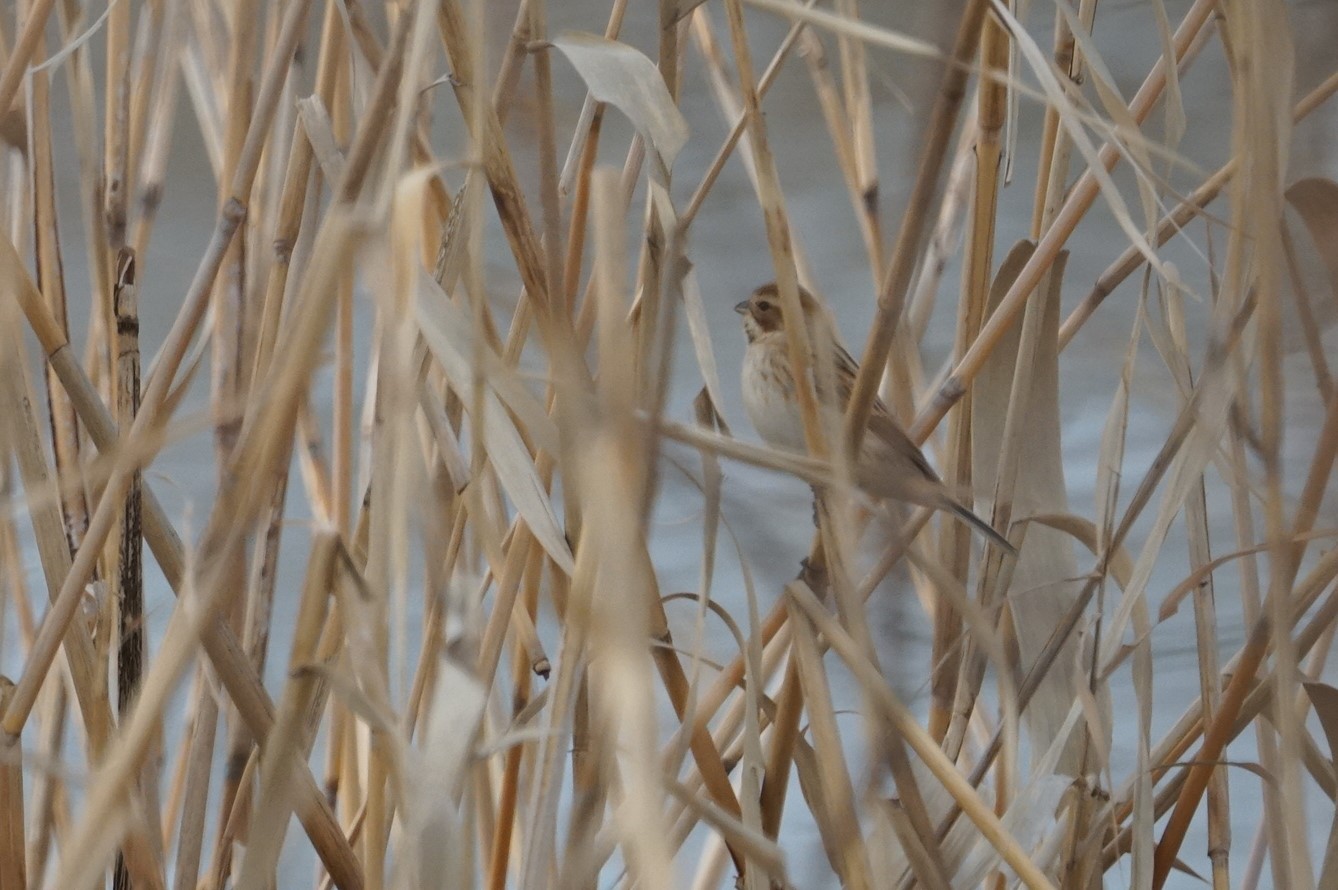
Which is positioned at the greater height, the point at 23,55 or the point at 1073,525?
the point at 23,55

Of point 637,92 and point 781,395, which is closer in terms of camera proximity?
point 637,92

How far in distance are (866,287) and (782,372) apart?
50 cm

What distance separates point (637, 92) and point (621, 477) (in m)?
0.14

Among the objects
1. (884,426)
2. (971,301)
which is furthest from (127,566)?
(884,426)

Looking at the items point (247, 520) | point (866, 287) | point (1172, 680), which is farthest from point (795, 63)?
point (247, 520)

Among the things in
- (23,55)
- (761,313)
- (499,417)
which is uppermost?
(761,313)

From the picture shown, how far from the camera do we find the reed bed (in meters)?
0.32

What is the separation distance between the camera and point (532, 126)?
0.46 m

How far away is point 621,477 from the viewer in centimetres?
27

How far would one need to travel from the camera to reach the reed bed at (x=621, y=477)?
0.32 meters

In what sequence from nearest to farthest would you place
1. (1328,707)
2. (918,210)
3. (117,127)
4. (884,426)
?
1. (918,210)
2. (1328,707)
3. (117,127)
4. (884,426)

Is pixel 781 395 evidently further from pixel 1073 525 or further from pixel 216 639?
pixel 216 639

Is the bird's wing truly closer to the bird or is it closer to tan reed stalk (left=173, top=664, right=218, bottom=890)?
the bird

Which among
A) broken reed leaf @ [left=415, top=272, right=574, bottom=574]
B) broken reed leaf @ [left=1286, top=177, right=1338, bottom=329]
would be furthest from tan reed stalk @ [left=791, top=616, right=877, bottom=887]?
broken reed leaf @ [left=1286, top=177, right=1338, bottom=329]
